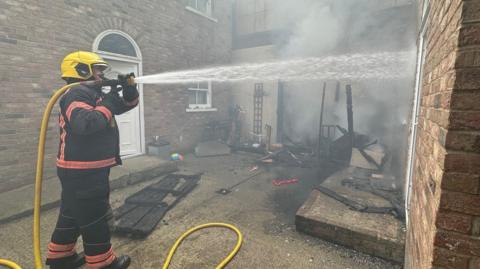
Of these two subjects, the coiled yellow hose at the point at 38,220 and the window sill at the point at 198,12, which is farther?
the window sill at the point at 198,12

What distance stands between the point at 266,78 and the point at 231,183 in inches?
216

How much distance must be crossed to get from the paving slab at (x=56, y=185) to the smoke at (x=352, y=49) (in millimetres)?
5621

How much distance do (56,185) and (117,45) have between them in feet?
12.6

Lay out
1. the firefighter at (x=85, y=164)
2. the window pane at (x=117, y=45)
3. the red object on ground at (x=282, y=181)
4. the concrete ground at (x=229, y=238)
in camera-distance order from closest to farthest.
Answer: the firefighter at (x=85, y=164)
the concrete ground at (x=229, y=238)
the red object on ground at (x=282, y=181)
the window pane at (x=117, y=45)

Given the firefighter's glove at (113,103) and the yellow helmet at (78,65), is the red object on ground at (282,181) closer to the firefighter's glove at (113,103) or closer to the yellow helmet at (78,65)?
the firefighter's glove at (113,103)

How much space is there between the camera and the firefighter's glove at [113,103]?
2.66m

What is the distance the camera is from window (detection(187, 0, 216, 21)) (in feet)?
30.0

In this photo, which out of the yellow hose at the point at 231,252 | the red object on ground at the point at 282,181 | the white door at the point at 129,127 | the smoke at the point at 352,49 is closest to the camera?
the yellow hose at the point at 231,252

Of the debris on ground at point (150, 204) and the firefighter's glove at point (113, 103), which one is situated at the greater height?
the firefighter's glove at point (113, 103)

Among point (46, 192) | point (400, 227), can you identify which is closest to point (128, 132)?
point (46, 192)

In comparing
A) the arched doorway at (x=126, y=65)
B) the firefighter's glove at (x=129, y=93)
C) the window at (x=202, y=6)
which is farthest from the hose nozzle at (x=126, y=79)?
the window at (x=202, y=6)

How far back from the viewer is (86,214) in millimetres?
2549

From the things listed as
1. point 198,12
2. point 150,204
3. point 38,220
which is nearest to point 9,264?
point 38,220

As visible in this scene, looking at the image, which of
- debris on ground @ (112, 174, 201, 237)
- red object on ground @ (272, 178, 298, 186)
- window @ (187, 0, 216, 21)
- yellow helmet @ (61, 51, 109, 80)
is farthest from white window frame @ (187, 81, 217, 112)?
yellow helmet @ (61, 51, 109, 80)
